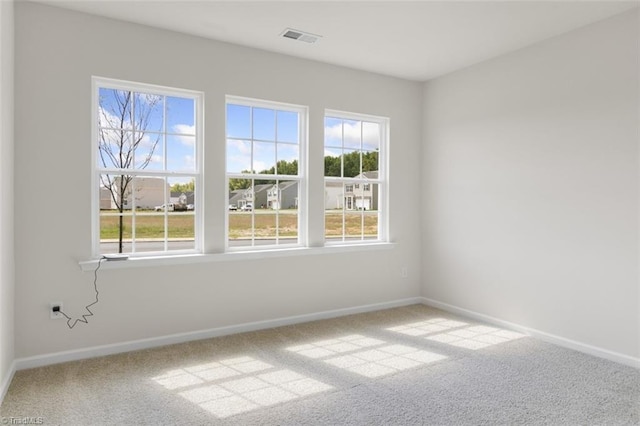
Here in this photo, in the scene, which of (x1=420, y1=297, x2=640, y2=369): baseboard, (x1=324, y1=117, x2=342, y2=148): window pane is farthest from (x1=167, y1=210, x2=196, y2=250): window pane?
(x1=420, y1=297, x2=640, y2=369): baseboard

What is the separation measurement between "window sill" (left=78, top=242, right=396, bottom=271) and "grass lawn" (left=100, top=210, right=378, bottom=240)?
20cm

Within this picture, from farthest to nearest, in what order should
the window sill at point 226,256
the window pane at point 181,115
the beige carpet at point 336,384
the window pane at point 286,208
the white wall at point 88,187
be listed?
the window pane at point 286,208 < the window pane at point 181,115 < the window sill at point 226,256 < the white wall at point 88,187 < the beige carpet at point 336,384

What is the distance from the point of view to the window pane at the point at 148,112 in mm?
3556

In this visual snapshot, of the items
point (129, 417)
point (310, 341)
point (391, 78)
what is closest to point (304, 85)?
point (391, 78)

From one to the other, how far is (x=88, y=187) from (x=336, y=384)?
8.21 feet

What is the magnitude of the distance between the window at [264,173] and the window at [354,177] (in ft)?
1.29

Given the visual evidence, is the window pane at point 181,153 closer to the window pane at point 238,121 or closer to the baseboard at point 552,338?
the window pane at point 238,121

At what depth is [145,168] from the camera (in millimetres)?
3578

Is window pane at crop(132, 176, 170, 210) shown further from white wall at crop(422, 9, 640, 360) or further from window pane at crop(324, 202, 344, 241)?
white wall at crop(422, 9, 640, 360)

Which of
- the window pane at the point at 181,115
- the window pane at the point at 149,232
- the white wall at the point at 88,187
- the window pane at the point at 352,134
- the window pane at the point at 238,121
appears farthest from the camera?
the window pane at the point at 352,134

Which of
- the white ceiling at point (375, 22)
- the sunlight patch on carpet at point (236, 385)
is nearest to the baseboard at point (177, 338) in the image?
the sunlight patch on carpet at point (236, 385)

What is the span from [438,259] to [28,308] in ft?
13.6

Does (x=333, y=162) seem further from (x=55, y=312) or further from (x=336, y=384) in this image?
(x=55, y=312)

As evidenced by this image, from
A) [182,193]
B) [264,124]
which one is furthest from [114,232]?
[264,124]
